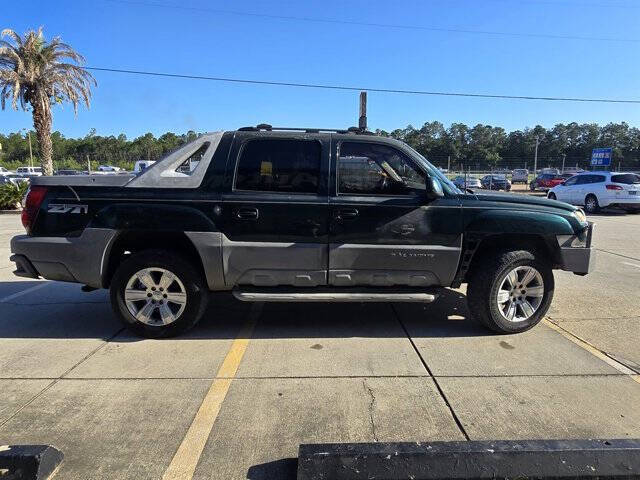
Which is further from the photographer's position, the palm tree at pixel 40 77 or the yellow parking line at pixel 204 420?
the palm tree at pixel 40 77

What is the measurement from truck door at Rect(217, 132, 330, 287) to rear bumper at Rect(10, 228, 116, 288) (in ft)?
3.75

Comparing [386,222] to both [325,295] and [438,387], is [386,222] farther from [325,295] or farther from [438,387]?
[438,387]

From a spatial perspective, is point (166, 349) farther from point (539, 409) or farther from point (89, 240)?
point (539, 409)

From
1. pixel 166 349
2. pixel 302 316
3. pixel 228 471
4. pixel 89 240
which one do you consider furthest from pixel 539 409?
pixel 89 240

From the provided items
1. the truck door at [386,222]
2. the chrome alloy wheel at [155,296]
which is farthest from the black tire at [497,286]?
the chrome alloy wheel at [155,296]

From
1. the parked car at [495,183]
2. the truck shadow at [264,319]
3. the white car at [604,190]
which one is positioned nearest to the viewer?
the truck shadow at [264,319]

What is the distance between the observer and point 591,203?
1966 centimetres

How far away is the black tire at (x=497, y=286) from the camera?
4.87 metres

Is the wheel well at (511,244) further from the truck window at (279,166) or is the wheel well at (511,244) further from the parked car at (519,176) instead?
the parked car at (519,176)

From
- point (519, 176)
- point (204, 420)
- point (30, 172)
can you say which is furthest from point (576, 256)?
point (519, 176)

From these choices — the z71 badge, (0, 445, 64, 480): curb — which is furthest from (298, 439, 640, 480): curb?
the z71 badge

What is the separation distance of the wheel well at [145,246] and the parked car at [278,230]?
0.05 ft

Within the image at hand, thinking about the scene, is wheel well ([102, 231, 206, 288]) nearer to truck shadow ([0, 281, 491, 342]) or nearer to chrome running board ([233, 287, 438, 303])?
chrome running board ([233, 287, 438, 303])

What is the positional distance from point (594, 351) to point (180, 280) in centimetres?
388
